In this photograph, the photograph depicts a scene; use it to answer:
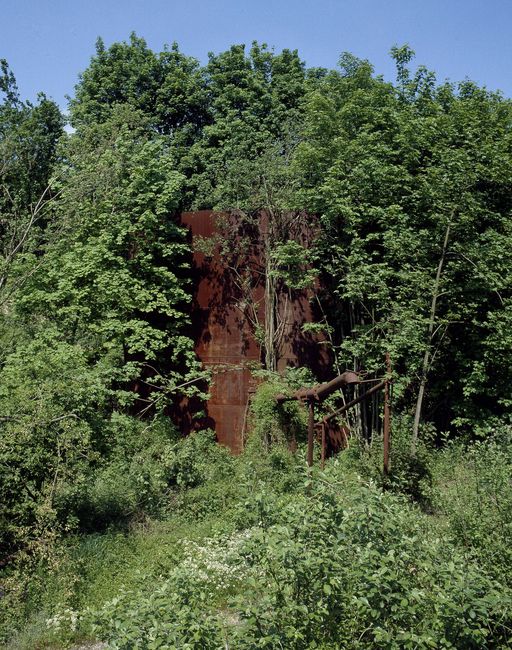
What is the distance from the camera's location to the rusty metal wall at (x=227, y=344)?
10.5 meters

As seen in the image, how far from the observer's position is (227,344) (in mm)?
10758

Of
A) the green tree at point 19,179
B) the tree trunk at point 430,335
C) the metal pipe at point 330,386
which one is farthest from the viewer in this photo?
the tree trunk at point 430,335

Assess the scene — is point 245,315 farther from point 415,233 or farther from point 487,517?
point 487,517

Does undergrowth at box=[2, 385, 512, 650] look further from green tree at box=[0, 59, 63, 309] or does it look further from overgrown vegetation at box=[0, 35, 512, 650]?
green tree at box=[0, 59, 63, 309]

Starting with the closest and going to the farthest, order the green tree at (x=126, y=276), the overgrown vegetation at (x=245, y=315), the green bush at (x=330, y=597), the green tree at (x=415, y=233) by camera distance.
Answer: the green bush at (x=330, y=597), the overgrown vegetation at (x=245, y=315), the green tree at (x=415, y=233), the green tree at (x=126, y=276)

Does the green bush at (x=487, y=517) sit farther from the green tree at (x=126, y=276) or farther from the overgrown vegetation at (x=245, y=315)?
the green tree at (x=126, y=276)

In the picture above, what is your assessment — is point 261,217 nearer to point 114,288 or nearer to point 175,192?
point 175,192

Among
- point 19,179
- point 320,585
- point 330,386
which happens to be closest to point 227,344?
point 330,386

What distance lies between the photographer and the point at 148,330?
10.5 meters

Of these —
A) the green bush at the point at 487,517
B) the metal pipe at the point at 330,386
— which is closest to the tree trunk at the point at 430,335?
the metal pipe at the point at 330,386

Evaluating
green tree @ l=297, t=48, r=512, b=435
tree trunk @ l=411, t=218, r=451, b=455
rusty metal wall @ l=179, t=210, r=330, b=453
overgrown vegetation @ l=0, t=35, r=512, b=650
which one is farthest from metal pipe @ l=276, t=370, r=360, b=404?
rusty metal wall @ l=179, t=210, r=330, b=453

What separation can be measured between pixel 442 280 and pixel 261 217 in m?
3.22

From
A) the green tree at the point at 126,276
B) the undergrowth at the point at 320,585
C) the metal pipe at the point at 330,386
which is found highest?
Result: the green tree at the point at 126,276

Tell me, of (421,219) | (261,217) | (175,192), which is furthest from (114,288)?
(421,219)
